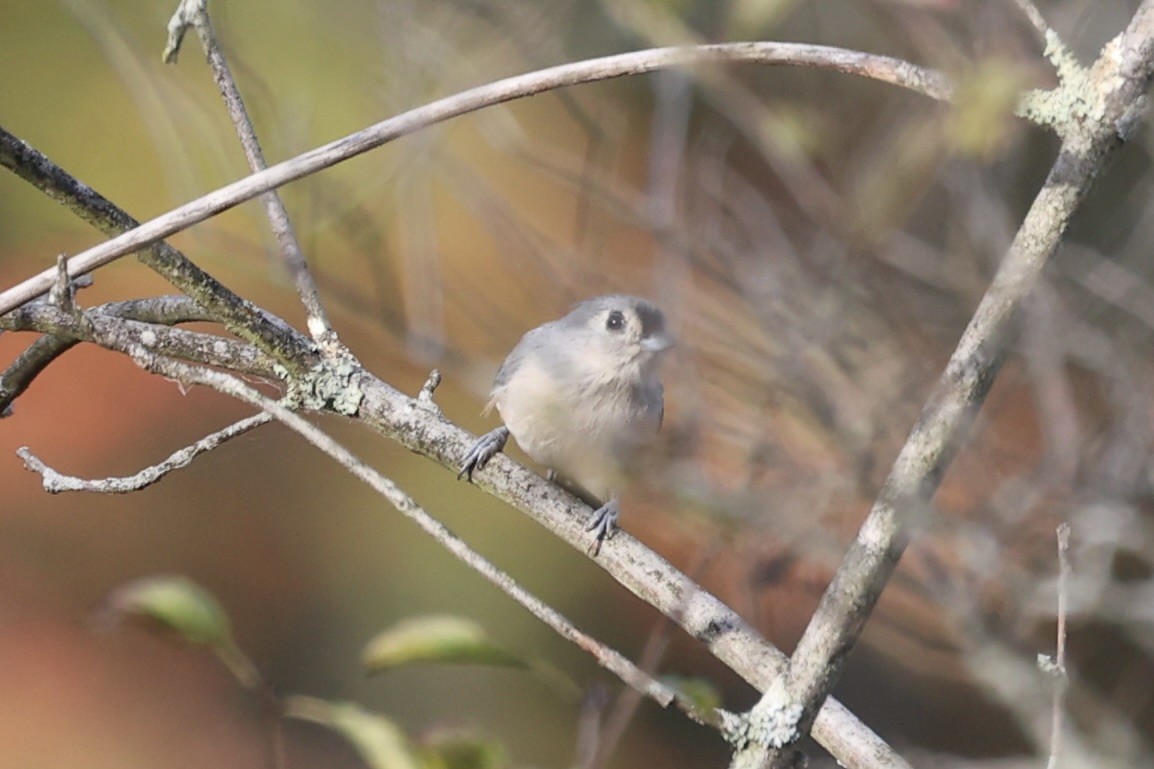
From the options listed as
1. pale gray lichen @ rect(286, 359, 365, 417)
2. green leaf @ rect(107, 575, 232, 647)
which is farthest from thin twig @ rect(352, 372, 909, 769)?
green leaf @ rect(107, 575, 232, 647)

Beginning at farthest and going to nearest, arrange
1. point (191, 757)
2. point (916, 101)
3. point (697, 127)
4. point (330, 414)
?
point (697, 127) → point (191, 757) → point (916, 101) → point (330, 414)

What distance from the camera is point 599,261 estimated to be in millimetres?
1729

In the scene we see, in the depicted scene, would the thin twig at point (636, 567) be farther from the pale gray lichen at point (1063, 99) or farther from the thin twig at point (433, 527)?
the pale gray lichen at point (1063, 99)

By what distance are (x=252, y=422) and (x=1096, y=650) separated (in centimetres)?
174

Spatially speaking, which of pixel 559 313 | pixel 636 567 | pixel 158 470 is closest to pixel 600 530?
pixel 636 567

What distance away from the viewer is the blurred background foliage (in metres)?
1.33

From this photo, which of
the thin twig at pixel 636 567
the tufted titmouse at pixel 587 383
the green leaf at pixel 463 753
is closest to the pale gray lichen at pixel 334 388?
the thin twig at pixel 636 567

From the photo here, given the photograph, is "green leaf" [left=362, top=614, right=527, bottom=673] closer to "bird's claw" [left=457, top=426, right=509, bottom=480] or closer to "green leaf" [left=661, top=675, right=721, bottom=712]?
"green leaf" [left=661, top=675, right=721, bottom=712]

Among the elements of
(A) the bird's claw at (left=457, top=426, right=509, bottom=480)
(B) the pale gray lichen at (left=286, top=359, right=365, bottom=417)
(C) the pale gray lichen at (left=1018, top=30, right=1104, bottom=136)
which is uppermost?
(C) the pale gray lichen at (left=1018, top=30, right=1104, bottom=136)

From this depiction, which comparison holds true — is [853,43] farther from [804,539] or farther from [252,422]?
[252,422]

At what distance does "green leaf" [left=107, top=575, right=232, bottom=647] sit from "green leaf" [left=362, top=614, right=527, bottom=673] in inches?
3.3

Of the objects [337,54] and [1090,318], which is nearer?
[1090,318]

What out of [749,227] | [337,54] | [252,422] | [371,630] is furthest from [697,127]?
[252,422]

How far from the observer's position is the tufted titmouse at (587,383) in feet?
4.32
